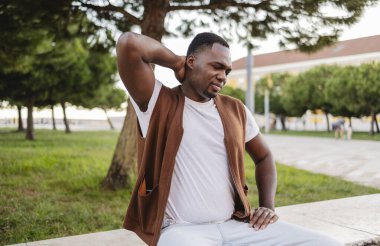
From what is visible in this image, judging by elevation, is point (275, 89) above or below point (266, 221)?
below

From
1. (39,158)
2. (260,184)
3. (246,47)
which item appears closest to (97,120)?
(39,158)

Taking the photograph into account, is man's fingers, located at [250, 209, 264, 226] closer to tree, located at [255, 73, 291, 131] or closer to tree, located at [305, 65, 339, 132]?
tree, located at [305, 65, 339, 132]

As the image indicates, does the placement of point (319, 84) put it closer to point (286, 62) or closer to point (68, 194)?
point (286, 62)

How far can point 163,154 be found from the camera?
2053 millimetres

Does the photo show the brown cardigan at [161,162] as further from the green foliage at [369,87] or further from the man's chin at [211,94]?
the green foliage at [369,87]

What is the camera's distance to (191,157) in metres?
2.07

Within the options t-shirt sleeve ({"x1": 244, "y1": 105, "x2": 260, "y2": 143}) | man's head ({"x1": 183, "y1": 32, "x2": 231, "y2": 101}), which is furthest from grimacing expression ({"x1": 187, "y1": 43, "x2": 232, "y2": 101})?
t-shirt sleeve ({"x1": 244, "y1": 105, "x2": 260, "y2": 143})

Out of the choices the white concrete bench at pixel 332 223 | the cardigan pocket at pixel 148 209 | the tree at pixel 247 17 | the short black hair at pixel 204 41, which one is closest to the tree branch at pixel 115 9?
the tree at pixel 247 17

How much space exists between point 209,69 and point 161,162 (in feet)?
1.74

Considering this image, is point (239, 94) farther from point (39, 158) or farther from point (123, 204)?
point (123, 204)

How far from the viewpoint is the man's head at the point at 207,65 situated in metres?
2.11

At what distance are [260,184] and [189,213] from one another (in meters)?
0.58

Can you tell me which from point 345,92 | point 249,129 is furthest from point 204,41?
point 345,92

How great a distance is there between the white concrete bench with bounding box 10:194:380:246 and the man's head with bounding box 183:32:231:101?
1.98m
